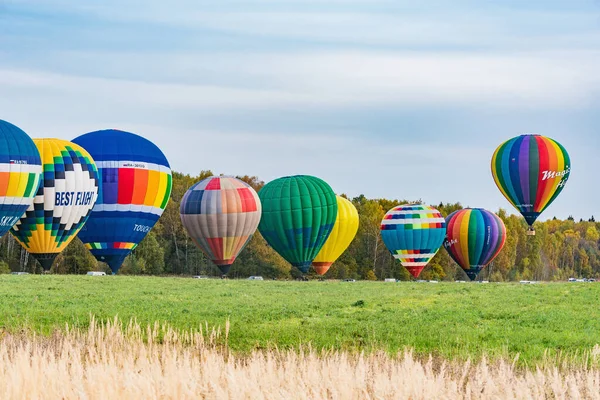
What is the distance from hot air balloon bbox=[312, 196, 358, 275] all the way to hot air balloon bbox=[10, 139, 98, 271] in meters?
22.0

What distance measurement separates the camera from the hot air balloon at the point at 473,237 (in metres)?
79.3

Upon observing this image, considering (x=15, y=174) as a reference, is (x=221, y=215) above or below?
below

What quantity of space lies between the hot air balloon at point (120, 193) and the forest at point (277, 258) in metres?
25.1

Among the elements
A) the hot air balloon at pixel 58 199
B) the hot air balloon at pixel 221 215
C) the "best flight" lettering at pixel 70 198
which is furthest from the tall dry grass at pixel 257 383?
the hot air balloon at pixel 221 215

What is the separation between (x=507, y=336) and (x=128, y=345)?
36.3 feet

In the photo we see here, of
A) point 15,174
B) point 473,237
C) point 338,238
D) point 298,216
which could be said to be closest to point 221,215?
point 298,216

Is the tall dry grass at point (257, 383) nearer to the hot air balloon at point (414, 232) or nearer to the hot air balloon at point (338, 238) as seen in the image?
the hot air balloon at point (338, 238)

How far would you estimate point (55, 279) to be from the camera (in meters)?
46.5

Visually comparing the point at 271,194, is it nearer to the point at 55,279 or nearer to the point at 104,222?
the point at 104,222

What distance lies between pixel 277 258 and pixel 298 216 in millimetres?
31624

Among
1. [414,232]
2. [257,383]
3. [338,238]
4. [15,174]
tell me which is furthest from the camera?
[414,232]

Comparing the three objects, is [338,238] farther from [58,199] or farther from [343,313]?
[343,313]

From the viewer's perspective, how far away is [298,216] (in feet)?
211

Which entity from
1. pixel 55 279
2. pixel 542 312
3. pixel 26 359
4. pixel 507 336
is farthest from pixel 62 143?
pixel 26 359
